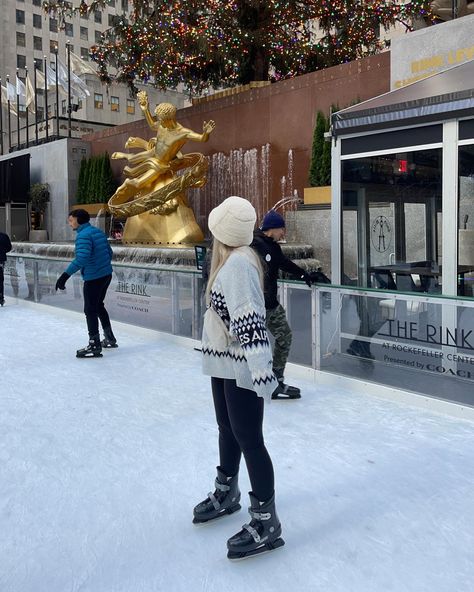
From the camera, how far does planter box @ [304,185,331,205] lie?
1193cm

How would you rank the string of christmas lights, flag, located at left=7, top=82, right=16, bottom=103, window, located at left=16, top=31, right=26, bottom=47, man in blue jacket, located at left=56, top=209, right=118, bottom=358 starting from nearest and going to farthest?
man in blue jacket, located at left=56, top=209, right=118, bottom=358
the string of christmas lights
flag, located at left=7, top=82, right=16, bottom=103
window, located at left=16, top=31, right=26, bottom=47

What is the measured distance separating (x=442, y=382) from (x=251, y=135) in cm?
1187

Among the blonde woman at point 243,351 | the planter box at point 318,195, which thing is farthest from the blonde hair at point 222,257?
the planter box at point 318,195

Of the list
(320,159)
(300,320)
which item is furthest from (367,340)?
(320,159)

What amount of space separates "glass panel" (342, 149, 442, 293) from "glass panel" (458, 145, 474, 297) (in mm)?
221

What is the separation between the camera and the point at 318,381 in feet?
16.5

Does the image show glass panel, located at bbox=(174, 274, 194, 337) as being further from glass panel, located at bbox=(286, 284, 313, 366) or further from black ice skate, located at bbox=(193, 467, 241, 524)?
black ice skate, located at bbox=(193, 467, 241, 524)

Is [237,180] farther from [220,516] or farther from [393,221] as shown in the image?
[220,516]

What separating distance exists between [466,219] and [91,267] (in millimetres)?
3496

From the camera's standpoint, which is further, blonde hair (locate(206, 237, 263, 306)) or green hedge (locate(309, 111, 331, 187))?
green hedge (locate(309, 111, 331, 187))

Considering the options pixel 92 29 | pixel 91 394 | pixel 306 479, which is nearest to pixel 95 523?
pixel 306 479

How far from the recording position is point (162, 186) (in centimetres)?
1308

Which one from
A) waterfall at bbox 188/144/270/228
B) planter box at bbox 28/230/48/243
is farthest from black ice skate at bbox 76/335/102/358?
planter box at bbox 28/230/48/243

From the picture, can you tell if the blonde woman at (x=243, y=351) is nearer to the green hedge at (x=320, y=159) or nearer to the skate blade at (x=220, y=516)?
the skate blade at (x=220, y=516)
